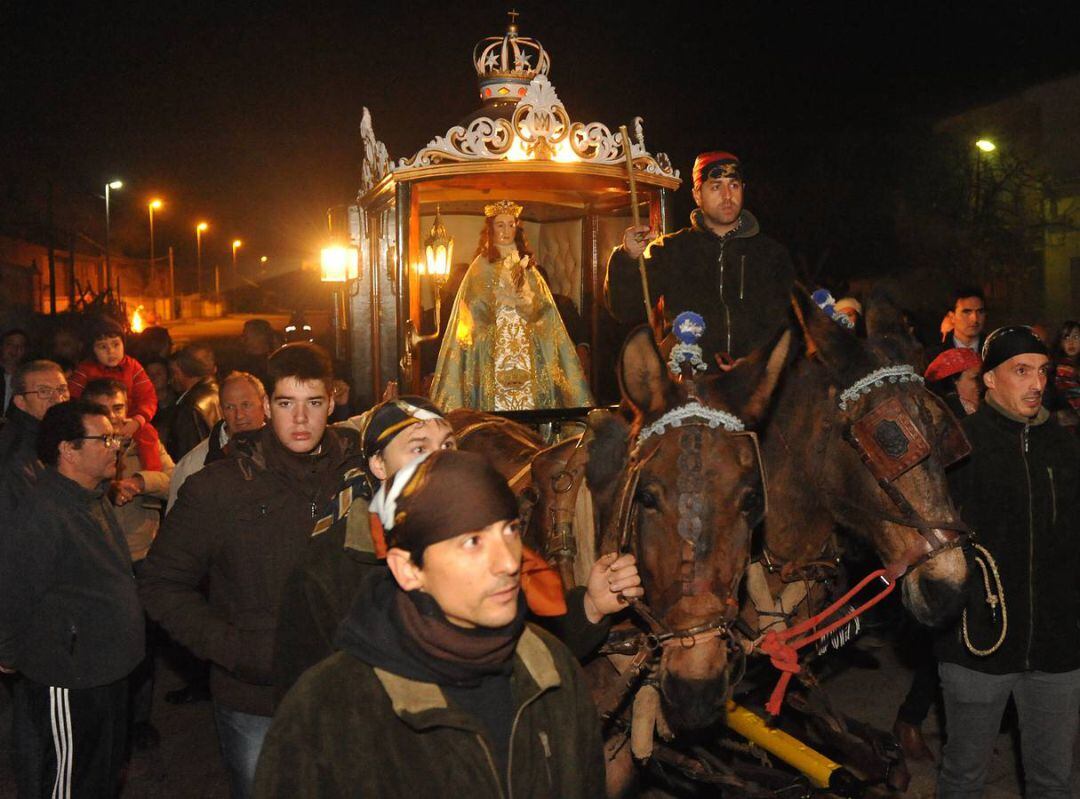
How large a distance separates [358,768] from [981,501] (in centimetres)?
320

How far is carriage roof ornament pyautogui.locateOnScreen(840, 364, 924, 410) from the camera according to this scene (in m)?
4.20

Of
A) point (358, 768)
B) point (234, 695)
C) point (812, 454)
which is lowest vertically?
point (234, 695)

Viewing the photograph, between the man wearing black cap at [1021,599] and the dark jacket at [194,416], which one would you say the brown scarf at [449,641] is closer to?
the man wearing black cap at [1021,599]

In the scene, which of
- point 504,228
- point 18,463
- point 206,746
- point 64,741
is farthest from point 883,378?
point 206,746

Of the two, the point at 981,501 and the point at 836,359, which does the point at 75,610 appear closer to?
the point at 836,359

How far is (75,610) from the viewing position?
4.27 meters

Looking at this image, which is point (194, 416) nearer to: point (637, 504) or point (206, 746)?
point (206, 746)

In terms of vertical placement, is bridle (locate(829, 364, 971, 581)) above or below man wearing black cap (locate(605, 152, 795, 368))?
below

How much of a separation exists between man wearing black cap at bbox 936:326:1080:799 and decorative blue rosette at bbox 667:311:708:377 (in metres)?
1.30

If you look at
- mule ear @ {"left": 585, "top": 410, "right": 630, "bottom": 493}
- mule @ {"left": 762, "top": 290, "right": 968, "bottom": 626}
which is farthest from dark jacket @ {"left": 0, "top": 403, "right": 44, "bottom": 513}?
mule @ {"left": 762, "top": 290, "right": 968, "bottom": 626}

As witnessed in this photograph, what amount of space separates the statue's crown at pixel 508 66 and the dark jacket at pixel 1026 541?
5171 millimetres

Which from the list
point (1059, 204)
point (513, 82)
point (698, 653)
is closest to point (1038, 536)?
point (698, 653)

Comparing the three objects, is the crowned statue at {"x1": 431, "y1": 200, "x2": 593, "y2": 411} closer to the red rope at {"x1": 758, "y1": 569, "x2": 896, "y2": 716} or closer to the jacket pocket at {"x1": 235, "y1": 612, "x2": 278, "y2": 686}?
the red rope at {"x1": 758, "y1": 569, "x2": 896, "y2": 716}

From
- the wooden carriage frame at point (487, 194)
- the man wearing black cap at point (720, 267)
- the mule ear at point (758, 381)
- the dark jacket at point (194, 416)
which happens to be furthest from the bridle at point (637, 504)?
the dark jacket at point (194, 416)
